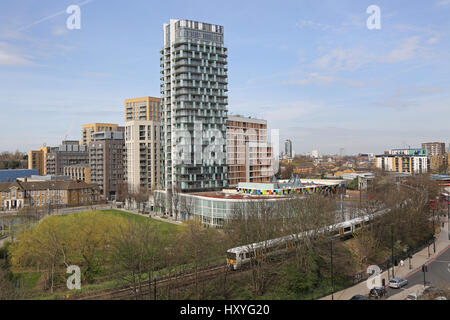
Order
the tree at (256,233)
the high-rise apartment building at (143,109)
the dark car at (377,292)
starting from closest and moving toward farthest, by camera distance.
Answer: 1. the dark car at (377,292)
2. the tree at (256,233)
3. the high-rise apartment building at (143,109)

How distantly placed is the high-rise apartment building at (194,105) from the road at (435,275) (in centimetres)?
3738

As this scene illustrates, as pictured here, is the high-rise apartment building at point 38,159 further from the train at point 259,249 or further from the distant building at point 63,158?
the train at point 259,249

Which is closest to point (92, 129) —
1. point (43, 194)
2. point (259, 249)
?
point (43, 194)

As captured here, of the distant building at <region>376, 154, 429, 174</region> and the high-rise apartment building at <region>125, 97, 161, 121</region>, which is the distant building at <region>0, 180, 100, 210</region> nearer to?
the high-rise apartment building at <region>125, 97, 161, 121</region>

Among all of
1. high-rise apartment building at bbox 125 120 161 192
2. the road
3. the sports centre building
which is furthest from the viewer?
high-rise apartment building at bbox 125 120 161 192

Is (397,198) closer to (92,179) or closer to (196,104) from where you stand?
(196,104)

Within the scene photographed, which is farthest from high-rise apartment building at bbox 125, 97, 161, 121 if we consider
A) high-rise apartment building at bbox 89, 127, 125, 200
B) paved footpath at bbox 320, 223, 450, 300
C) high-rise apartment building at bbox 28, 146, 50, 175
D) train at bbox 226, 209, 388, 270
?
train at bbox 226, 209, 388, 270

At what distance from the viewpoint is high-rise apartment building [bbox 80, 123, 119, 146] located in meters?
114

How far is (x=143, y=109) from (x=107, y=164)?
27.6 meters

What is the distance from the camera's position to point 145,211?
5797cm

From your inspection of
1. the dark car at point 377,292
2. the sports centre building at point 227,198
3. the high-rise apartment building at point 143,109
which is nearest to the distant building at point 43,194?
the sports centre building at point 227,198

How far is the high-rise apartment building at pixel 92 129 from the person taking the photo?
11439 centimetres

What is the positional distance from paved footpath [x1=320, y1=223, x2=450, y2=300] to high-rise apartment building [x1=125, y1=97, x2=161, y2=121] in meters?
76.5
